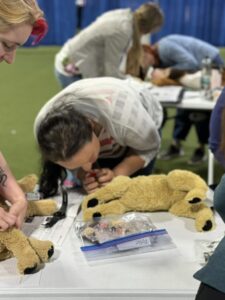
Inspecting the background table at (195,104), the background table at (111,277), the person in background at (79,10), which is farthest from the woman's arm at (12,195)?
the person in background at (79,10)

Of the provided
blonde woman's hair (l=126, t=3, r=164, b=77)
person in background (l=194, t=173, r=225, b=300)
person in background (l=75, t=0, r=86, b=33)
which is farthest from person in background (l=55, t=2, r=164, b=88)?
person in background (l=75, t=0, r=86, b=33)

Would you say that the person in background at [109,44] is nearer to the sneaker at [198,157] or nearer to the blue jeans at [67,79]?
the blue jeans at [67,79]

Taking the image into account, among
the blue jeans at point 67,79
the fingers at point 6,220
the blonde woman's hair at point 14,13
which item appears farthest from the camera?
the blue jeans at point 67,79

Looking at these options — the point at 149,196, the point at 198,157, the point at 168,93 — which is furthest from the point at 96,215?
the point at 198,157

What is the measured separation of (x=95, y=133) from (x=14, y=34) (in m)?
0.58

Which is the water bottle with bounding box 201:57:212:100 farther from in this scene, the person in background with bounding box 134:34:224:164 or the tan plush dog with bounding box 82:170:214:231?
the tan plush dog with bounding box 82:170:214:231

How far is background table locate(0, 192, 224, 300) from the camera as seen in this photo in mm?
1053

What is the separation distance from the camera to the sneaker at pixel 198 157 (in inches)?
133

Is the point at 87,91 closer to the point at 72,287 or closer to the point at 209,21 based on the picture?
the point at 72,287

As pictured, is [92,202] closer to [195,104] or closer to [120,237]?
[120,237]

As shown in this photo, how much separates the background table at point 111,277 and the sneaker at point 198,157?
6.96 feet

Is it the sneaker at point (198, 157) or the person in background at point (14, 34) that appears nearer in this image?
the person in background at point (14, 34)

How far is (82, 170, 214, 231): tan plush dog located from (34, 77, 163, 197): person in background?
0.47ft

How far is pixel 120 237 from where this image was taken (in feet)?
4.05
